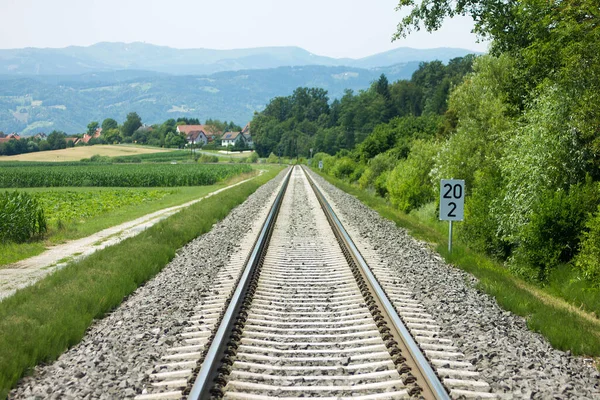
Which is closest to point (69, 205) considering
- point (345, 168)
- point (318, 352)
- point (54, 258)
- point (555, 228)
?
point (54, 258)

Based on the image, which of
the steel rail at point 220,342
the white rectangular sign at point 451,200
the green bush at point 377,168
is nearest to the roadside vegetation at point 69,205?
the steel rail at point 220,342

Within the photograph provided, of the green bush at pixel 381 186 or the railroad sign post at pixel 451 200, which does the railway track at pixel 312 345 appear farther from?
the green bush at pixel 381 186

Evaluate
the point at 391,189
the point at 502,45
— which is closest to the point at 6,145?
the point at 391,189

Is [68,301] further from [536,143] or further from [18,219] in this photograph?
[18,219]

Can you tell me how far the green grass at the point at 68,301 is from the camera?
618cm

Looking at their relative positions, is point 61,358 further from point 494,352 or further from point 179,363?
point 494,352

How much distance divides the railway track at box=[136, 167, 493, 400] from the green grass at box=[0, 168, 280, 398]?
4.44 feet

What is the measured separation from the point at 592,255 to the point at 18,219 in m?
15.2

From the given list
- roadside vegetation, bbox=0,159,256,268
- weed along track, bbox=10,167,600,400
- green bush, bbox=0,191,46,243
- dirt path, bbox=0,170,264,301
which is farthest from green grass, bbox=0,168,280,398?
green bush, bbox=0,191,46,243

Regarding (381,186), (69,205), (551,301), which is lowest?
(69,205)

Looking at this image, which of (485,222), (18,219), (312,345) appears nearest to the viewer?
(312,345)

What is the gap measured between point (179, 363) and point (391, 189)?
85.0 feet

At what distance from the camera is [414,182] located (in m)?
28.6

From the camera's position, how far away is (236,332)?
271 inches
